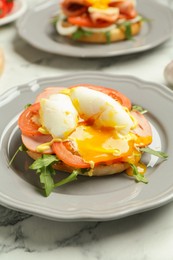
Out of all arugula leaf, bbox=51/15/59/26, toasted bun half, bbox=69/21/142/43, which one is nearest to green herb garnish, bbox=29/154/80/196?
toasted bun half, bbox=69/21/142/43

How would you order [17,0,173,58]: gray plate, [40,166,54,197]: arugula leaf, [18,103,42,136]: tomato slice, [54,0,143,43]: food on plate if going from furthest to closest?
[54,0,143,43]: food on plate < [17,0,173,58]: gray plate < [18,103,42,136]: tomato slice < [40,166,54,197]: arugula leaf

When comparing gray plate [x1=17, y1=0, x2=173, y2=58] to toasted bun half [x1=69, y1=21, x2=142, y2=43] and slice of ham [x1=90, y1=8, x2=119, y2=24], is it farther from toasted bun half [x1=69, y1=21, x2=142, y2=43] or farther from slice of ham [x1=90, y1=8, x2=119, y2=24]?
slice of ham [x1=90, y1=8, x2=119, y2=24]

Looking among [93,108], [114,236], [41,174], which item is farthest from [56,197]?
[93,108]

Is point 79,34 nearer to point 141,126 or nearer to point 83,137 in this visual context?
point 141,126

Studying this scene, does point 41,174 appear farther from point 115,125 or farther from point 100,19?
point 100,19

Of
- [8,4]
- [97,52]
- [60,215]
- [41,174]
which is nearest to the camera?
[60,215]

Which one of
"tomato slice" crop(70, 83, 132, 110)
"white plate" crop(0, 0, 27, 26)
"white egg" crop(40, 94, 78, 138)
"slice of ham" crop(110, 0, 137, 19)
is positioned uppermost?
"white egg" crop(40, 94, 78, 138)

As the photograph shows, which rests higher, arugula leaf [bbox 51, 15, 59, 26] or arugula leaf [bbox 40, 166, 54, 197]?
arugula leaf [bbox 40, 166, 54, 197]
